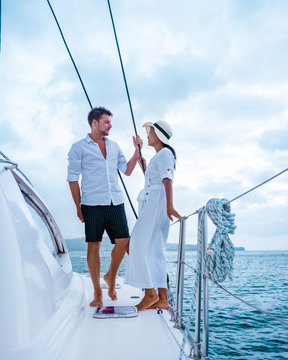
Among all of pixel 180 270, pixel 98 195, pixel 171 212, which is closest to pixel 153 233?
pixel 171 212

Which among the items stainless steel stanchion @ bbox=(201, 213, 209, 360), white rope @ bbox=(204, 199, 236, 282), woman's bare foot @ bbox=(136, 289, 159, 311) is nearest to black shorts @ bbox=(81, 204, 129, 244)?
woman's bare foot @ bbox=(136, 289, 159, 311)

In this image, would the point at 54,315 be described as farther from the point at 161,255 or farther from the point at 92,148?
the point at 92,148

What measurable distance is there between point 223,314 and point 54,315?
6965mm

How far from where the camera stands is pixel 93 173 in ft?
9.02

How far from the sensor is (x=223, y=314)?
7.45 metres

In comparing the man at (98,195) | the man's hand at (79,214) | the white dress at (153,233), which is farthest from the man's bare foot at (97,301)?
the man's hand at (79,214)

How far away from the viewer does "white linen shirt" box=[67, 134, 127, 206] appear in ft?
8.80

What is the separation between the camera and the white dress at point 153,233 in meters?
2.34

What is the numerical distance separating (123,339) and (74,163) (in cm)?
155

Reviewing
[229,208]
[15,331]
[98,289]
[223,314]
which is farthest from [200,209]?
[223,314]

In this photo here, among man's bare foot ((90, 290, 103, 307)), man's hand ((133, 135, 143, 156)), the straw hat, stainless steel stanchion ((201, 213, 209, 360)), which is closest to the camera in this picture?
stainless steel stanchion ((201, 213, 209, 360))

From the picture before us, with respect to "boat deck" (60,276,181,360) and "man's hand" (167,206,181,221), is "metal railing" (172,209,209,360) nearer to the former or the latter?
"boat deck" (60,276,181,360)

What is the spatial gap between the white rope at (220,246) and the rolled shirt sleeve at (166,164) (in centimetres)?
88

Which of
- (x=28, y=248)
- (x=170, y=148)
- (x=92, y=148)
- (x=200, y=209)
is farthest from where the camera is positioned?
(x=92, y=148)
